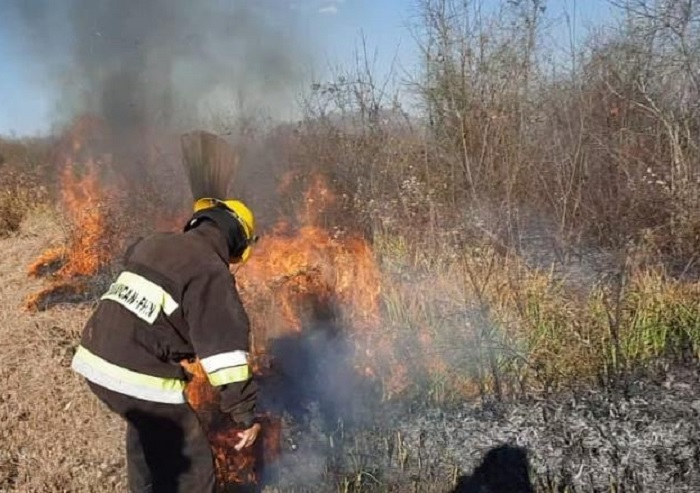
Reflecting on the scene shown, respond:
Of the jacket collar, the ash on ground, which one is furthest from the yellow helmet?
the ash on ground

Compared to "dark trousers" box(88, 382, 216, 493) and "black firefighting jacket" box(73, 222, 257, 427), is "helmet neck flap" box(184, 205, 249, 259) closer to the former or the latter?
"black firefighting jacket" box(73, 222, 257, 427)

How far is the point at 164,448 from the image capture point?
10.3 feet

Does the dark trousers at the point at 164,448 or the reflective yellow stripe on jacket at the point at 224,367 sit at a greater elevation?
the reflective yellow stripe on jacket at the point at 224,367

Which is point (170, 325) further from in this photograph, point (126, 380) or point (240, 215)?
point (240, 215)

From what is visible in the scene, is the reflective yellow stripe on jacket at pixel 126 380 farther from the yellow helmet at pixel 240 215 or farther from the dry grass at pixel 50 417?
the dry grass at pixel 50 417

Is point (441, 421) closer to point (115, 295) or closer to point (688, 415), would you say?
point (688, 415)

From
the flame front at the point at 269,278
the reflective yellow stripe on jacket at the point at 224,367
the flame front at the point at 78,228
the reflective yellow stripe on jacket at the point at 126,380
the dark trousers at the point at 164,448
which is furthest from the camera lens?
the flame front at the point at 78,228

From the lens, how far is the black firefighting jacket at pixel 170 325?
2842 mm

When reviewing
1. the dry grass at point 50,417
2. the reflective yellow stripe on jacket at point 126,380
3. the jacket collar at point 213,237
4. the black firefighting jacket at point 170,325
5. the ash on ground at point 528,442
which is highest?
the jacket collar at point 213,237

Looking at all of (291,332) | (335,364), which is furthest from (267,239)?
(335,364)

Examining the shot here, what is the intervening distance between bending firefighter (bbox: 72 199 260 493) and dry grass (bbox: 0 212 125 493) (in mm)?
1042

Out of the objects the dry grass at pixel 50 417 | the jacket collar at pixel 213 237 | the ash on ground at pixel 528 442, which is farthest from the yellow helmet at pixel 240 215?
the dry grass at pixel 50 417

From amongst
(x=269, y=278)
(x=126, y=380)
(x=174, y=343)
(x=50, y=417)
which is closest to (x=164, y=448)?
(x=126, y=380)

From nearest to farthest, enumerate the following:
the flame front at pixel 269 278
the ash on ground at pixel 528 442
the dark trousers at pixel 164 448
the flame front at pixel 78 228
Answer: the dark trousers at pixel 164 448 → the ash on ground at pixel 528 442 → the flame front at pixel 269 278 → the flame front at pixel 78 228
